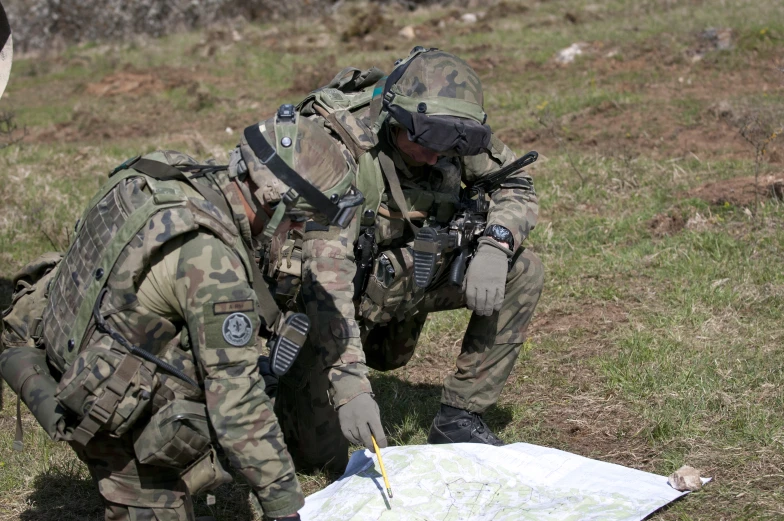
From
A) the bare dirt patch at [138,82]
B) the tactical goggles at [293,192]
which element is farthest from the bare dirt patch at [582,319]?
the bare dirt patch at [138,82]

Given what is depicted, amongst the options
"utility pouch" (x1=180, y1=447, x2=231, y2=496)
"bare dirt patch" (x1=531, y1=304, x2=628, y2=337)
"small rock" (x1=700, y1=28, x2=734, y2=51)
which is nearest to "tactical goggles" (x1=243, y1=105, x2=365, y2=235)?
"utility pouch" (x1=180, y1=447, x2=231, y2=496)

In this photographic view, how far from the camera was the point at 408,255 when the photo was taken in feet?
13.8

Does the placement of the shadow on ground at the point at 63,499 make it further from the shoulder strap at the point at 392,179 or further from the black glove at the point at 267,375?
the shoulder strap at the point at 392,179

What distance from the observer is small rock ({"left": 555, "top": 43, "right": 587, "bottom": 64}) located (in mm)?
11426

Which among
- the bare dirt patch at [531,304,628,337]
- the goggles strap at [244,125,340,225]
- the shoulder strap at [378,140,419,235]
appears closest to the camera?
the goggles strap at [244,125,340,225]

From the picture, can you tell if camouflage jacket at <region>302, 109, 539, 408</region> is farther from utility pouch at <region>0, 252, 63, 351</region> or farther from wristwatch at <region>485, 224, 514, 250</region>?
utility pouch at <region>0, 252, 63, 351</region>

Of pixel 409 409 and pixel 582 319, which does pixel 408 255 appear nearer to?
pixel 409 409

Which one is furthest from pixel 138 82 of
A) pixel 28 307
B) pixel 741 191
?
pixel 28 307

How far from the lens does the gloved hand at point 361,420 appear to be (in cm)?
338

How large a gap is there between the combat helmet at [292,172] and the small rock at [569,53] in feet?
28.9

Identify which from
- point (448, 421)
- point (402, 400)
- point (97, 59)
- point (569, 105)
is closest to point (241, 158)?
point (448, 421)

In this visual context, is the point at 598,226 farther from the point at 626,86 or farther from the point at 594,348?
the point at 626,86

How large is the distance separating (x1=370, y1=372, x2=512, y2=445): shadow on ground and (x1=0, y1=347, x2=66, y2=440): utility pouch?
1910 millimetres

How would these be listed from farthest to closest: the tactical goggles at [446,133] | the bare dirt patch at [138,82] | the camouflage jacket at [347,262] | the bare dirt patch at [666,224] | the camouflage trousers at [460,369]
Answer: the bare dirt patch at [138,82] < the bare dirt patch at [666,224] < the camouflage trousers at [460,369] < the tactical goggles at [446,133] < the camouflage jacket at [347,262]
